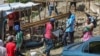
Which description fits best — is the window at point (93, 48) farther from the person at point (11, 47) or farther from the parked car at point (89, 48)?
the person at point (11, 47)

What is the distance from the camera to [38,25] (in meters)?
19.9

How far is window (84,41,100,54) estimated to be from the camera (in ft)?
37.1

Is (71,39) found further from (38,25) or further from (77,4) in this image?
(77,4)

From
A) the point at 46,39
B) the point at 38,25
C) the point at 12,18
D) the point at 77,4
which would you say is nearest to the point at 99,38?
the point at 46,39

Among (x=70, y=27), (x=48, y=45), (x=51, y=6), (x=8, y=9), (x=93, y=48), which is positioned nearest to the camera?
(x=93, y=48)


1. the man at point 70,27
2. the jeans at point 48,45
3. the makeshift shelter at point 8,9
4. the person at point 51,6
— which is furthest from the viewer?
the person at point 51,6

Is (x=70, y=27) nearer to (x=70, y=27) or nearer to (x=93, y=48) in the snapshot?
(x=70, y=27)

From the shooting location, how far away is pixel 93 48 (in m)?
11.3

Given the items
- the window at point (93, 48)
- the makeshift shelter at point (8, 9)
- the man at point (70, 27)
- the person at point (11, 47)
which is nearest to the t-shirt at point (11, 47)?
the person at point (11, 47)

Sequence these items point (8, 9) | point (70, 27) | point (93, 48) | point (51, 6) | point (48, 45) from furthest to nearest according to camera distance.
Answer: point (51, 6) < point (8, 9) < point (70, 27) < point (48, 45) < point (93, 48)

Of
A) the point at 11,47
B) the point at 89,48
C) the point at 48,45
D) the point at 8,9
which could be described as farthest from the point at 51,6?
the point at 89,48

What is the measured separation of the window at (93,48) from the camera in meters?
11.3

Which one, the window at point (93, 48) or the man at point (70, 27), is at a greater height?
the window at point (93, 48)

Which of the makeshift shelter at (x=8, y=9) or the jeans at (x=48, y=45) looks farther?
the makeshift shelter at (x=8, y=9)
